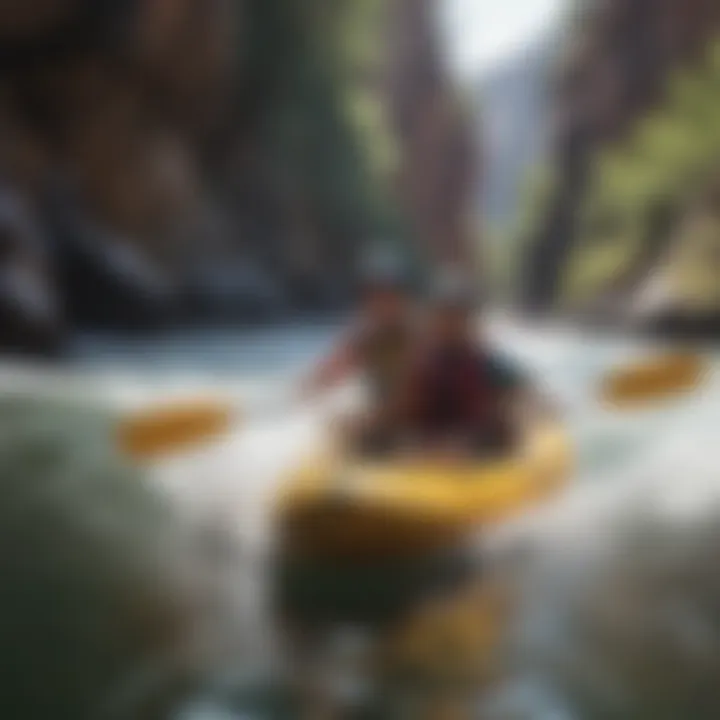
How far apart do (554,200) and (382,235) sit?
0.20 m

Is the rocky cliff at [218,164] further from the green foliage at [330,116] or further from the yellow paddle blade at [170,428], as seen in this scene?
the yellow paddle blade at [170,428]

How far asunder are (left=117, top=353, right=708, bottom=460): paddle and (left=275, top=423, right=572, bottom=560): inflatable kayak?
0.29 ft

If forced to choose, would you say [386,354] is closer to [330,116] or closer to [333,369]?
[333,369]

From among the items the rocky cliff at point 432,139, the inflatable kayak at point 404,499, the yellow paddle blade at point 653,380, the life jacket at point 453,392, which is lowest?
the inflatable kayak at point 404,499

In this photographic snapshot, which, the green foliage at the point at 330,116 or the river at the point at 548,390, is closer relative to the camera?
the river at the point at 548,390

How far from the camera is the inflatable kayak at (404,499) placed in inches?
44.4

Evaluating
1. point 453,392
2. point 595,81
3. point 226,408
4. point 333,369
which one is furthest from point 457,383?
point 595,81

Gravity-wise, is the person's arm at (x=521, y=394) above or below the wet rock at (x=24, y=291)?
below

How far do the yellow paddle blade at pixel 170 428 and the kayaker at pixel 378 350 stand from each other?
104mm

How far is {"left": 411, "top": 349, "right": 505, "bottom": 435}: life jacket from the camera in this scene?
1.22m

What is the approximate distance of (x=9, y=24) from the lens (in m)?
1.39

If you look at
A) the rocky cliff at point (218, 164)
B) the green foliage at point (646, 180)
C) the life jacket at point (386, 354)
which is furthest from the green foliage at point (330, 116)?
the green foliage at point (646, 180)

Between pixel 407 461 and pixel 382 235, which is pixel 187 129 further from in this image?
pixel 407 461

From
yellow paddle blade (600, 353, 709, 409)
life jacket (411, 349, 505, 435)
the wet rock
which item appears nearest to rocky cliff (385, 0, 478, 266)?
life jacket (411, 349, 505, 435)
